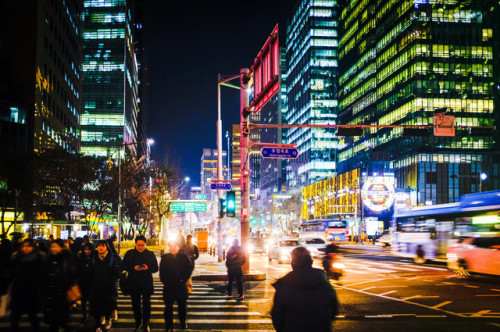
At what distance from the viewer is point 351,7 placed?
135 meters

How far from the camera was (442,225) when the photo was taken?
28047 mm

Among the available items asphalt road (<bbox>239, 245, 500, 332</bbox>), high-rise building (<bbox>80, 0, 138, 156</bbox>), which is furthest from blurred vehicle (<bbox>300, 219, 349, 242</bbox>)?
high-rise building (<bbox>80, 0, 138, 156</bbox>)

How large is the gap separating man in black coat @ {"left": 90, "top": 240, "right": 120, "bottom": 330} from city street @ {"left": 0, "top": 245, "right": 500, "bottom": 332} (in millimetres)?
965

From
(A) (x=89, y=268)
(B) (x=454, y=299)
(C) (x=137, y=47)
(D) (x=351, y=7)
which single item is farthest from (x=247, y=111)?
(C) (x=137, y=47)

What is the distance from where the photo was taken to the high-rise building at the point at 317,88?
6078 inches

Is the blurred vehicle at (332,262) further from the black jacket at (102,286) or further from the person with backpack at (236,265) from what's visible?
the black jacket at (102,286)

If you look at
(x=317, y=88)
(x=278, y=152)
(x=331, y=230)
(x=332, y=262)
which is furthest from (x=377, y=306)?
(x=317, y=88)

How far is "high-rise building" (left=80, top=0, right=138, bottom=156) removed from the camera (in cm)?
12225

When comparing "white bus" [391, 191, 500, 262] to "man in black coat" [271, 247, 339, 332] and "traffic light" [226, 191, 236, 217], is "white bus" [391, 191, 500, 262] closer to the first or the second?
"traffic light" [226, 191, 236, 217]

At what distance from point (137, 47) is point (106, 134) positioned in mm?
78757

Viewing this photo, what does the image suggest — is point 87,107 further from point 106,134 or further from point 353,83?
point 353,83

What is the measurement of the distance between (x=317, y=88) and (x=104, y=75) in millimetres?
66665

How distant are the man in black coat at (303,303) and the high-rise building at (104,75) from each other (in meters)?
119

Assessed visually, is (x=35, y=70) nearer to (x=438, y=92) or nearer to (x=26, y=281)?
(x=26, y=281)
